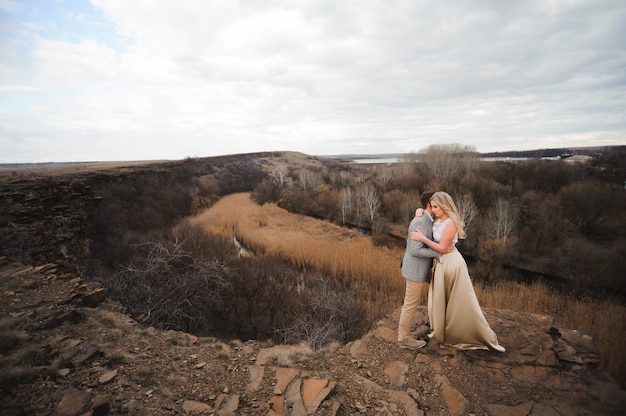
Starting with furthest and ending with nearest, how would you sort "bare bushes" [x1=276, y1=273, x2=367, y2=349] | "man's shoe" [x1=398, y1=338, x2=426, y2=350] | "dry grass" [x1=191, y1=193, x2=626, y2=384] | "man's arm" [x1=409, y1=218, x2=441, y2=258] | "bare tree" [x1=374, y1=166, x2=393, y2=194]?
"bare tree" [x1=374, y1=166, x2=393, y2=194]
"dry grass" [x1=191, y1=193, x2=626, y2=384]
"bare bushes" [x1=276, y1=273, x2=367, y2=349]
"man's shoe" [x1=398, y1=338, x2=426, y2=350]
"man's arm" [x1=409, y1=218, x2=441, y2=258]

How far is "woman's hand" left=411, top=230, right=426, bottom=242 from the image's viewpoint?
343 centimetres

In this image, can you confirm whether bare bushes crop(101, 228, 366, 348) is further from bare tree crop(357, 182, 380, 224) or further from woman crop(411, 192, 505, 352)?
bare tree crop(357, 182, 380, 224)

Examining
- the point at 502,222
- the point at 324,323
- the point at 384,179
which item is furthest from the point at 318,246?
the point at 384,179

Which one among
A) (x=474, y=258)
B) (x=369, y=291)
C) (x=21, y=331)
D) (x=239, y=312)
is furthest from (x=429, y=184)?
(x=21, y=331)

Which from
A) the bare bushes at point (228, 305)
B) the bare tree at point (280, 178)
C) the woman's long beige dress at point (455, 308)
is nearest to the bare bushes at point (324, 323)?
the bare bushes at point (228, 305)

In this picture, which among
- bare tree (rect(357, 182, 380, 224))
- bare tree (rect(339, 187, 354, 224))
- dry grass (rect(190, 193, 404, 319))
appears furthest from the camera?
bare tree (rect(339, 187, 354, 224))

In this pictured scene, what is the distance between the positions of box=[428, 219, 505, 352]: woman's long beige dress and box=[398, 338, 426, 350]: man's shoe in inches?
10.8

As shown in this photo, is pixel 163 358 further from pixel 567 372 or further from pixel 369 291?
pixel 369 291

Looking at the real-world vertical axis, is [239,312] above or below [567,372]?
below

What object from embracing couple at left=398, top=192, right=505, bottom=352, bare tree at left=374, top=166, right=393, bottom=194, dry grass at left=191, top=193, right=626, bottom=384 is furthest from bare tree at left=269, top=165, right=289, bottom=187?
embracing couple at left=398, top=192, right=505, bottom=352

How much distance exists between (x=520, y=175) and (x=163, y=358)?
30.1 metres

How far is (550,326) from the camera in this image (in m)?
4.38

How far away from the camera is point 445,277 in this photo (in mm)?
3541

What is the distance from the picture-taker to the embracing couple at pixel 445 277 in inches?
→ 135
